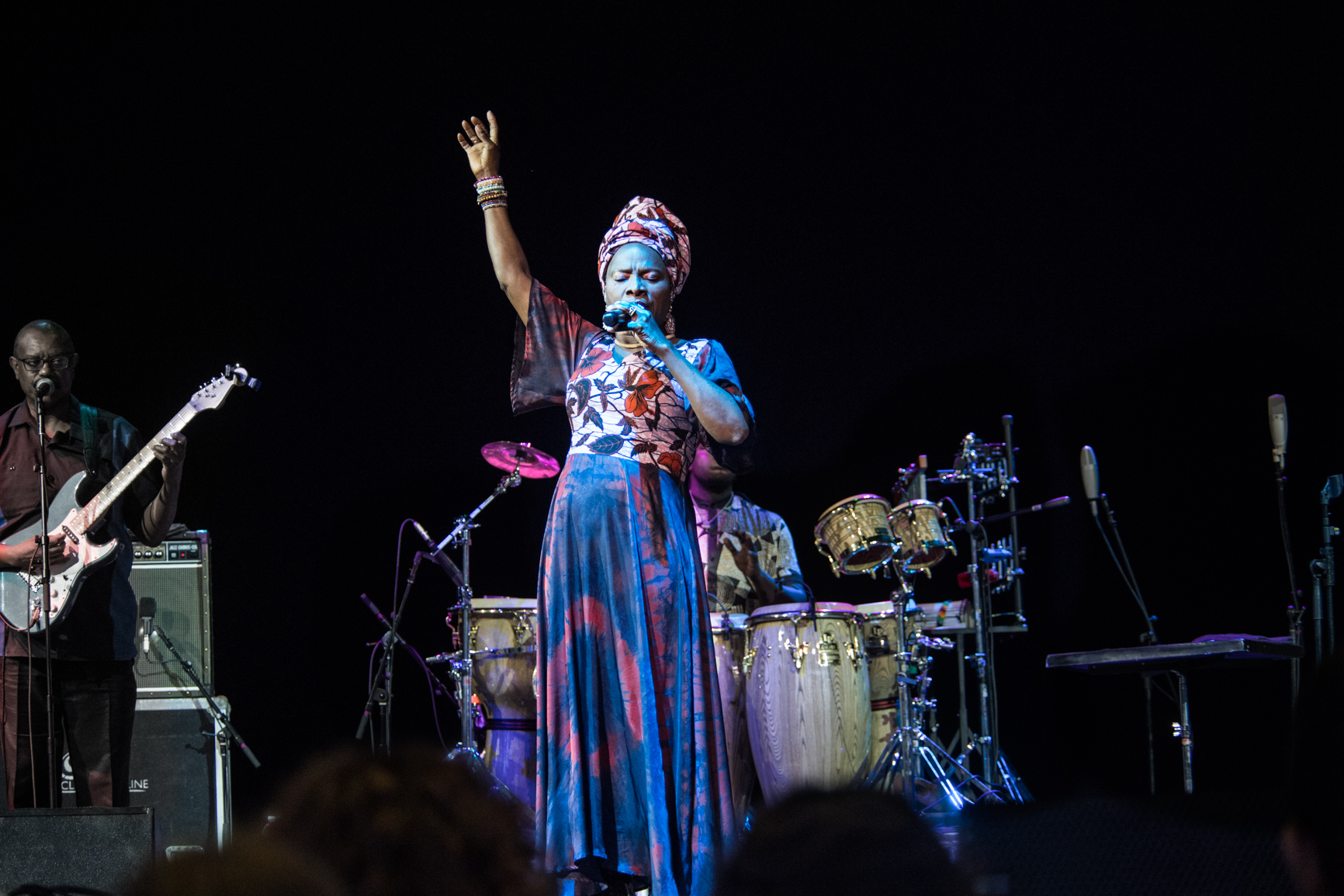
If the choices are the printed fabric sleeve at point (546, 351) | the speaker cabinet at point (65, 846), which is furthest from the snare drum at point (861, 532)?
the speaker cabinet at point (65, 846)

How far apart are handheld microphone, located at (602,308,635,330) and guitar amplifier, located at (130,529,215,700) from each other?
2.86m

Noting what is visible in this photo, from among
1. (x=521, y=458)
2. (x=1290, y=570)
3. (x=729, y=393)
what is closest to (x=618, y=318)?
(x=729, y=393)

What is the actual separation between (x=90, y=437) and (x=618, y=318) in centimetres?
194

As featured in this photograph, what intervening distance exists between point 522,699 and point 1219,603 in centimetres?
329

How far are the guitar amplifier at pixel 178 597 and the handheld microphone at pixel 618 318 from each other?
9.39ft

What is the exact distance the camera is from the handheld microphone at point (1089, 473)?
5824 millimetres

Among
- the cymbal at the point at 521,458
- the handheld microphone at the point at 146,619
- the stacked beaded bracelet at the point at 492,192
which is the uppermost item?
the stacked beaded bracelet at the point at 492,192

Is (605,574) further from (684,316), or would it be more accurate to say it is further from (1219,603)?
(1219,603)

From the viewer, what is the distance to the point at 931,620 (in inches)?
258

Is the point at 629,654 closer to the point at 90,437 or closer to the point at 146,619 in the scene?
the point at 90,437

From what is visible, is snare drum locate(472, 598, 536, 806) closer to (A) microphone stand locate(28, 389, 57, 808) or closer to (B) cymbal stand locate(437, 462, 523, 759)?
(B) cymbal stand locate(437, 462, 523, 759)

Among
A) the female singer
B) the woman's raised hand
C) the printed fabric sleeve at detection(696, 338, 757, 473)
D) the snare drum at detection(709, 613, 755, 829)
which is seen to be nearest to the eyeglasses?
the woman's raised hand

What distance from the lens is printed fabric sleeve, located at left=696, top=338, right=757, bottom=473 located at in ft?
10.4

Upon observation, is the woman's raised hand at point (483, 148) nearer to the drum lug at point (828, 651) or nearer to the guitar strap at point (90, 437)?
the guitar strap at point (90, 437)
